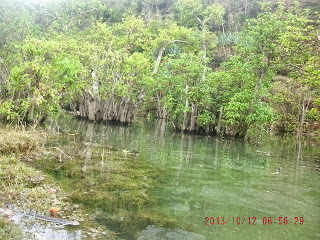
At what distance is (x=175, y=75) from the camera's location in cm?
2206

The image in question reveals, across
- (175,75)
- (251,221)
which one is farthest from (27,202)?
(175,75)

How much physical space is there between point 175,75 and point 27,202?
17.5m

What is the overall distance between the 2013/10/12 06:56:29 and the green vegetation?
25.0ft

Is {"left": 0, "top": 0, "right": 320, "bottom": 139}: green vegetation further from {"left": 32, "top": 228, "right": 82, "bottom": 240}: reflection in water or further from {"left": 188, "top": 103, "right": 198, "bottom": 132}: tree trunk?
{"left": 32, "top": 228, "right": 82, "bottom": 240}: reflection in water

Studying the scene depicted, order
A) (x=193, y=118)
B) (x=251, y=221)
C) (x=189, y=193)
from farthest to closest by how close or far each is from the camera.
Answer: (x=193, y=118) < (x=189, y=193) < (x=251, y=221)

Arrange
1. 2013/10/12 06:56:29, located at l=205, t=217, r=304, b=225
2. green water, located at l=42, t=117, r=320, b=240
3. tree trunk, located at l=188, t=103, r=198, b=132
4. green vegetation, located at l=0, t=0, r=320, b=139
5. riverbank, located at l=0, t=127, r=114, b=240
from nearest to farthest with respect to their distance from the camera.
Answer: riverbank, located at l=0, t=127, r=114, b=240 < green water, located at l=42, t=117, r=320, b=240 < 2013/10/12 06:56:29, located at l=205, t=217, r=304, b=225 < green vegetation, located at l=0, t=0, r=320, b=139 < tree trunk, located at l=188, t=103, r=198, b=132

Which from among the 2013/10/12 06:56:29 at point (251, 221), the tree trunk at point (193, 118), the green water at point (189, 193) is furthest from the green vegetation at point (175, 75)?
the 2013/10/12 06:56:29 at point (251, 221)

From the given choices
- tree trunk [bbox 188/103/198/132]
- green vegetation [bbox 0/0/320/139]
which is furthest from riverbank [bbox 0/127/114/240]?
tree trunk [bbox 188/103/198/132]

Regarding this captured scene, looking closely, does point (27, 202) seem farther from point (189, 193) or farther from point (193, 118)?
point (193, 118)

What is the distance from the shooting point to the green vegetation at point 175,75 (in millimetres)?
13805

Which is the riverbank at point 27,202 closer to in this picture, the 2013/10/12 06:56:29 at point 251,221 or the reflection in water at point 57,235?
the reflection in water at point 57,235

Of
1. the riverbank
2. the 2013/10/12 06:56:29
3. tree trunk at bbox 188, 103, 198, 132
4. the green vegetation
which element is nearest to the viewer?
the riverbank

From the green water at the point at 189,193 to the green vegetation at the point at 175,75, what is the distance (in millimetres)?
3758

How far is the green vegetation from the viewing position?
1380cm
